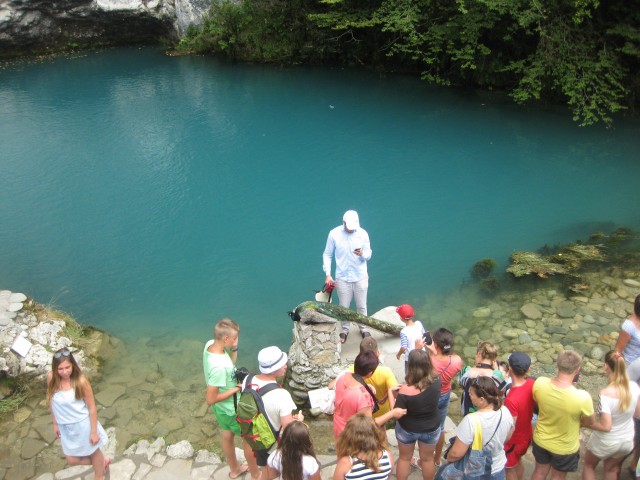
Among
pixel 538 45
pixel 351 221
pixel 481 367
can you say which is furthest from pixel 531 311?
pixel 538 45

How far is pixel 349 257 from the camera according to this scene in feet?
19.6

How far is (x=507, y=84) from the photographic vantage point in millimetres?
15359

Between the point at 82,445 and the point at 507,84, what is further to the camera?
the point at 507,84

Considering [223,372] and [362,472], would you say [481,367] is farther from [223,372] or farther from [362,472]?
[223,372]

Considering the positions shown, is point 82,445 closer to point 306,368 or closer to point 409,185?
point 306,368

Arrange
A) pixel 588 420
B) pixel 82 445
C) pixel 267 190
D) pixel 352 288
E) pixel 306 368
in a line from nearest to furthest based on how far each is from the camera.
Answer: pixel 588 420 → pixel 82 445 → pixel 306 368 → pixel 352 288 → pixel 267 190

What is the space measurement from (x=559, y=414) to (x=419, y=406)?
3.03ft

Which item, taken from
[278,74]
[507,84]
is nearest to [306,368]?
[507,84]

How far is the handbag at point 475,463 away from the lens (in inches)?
134

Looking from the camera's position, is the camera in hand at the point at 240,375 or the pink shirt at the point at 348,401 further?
the camera in hand at the point at 240,375

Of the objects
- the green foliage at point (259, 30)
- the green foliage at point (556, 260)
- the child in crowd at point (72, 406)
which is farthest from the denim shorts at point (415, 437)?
the green foliage at point (259, 30)

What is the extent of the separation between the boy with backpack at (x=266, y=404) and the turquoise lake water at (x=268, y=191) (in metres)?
3.34

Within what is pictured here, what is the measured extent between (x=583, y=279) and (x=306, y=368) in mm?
4576

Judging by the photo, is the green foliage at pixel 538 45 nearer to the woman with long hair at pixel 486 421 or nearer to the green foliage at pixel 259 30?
the green foliage at pixel 259 30
